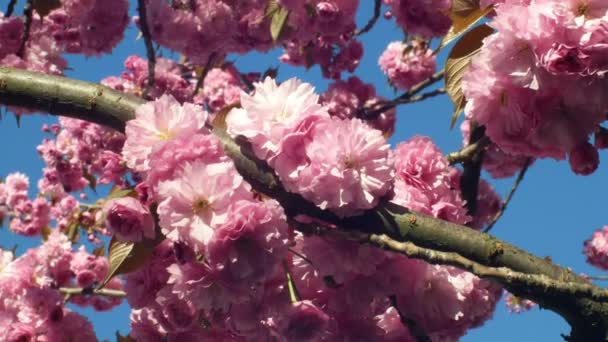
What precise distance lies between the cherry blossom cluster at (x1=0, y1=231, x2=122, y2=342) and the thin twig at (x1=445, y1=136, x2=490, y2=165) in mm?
1880

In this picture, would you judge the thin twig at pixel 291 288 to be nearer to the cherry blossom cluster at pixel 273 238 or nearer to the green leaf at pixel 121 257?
the cherry blossom cluster at pixel 273 238

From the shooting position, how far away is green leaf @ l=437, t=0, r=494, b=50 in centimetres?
202

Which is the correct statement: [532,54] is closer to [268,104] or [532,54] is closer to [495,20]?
[495,20]

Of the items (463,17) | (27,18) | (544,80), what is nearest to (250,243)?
(544,80)

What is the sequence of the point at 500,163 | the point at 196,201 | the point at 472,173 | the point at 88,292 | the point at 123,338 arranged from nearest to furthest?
the point at 196,201 → the point at 123,338 → the point at 472,173 → the point at 88,292 → the point at 500,163

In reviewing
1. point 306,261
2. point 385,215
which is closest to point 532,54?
point 385,215

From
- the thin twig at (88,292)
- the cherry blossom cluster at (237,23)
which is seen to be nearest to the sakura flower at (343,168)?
the thin twig at (88,292)

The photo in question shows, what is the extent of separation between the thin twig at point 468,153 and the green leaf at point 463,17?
1.16 meters

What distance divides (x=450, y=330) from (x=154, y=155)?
105 cm

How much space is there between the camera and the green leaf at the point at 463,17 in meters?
2.02

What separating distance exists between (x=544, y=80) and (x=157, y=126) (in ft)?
3.45

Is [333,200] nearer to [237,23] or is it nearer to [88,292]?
[88,292]

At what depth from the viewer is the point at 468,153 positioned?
3.17m

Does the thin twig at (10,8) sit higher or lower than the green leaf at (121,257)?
higher
